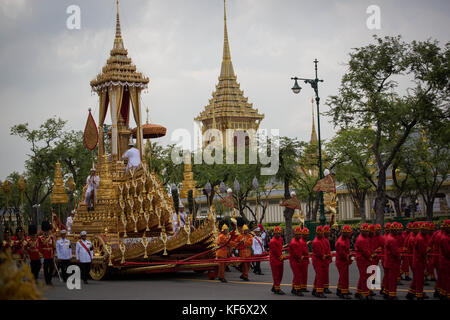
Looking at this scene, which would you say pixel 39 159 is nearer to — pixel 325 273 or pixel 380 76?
pixel 380 76

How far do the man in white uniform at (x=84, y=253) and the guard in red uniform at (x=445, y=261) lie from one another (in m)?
9.65

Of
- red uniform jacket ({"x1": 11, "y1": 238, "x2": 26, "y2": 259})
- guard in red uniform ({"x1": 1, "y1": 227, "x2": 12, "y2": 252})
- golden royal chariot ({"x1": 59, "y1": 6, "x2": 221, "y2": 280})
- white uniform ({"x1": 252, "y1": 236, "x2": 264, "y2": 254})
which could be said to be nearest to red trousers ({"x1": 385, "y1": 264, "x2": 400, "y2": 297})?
golden royal chariot ({"x1": 59, "y1": 6, "x2": 221, "y2": 280})

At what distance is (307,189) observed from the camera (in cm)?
4531

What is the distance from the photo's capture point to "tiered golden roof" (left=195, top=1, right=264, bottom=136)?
68.3 m

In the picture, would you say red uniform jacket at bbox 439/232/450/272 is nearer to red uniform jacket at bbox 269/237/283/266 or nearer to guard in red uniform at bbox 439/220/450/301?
guard in red uniform at bbox 439/220/450/301

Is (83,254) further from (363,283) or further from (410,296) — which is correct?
(410,296)

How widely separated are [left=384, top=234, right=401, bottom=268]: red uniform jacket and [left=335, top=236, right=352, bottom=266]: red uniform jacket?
0.84 m

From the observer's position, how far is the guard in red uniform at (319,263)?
1306cm

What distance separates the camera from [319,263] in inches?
518

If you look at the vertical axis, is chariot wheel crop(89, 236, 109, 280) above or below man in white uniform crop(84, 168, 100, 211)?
below

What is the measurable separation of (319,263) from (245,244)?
A: 226 inches

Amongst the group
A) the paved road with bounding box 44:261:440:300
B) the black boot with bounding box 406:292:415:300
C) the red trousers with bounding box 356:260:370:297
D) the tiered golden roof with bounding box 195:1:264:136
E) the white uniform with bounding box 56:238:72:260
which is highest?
the tiered golden roof with bounding box 195:1:264:136

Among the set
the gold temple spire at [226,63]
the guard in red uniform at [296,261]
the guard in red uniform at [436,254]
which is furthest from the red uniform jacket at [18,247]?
the gold temple spire at [226,63]

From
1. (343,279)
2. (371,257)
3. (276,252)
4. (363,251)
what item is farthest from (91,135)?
(371,257)
